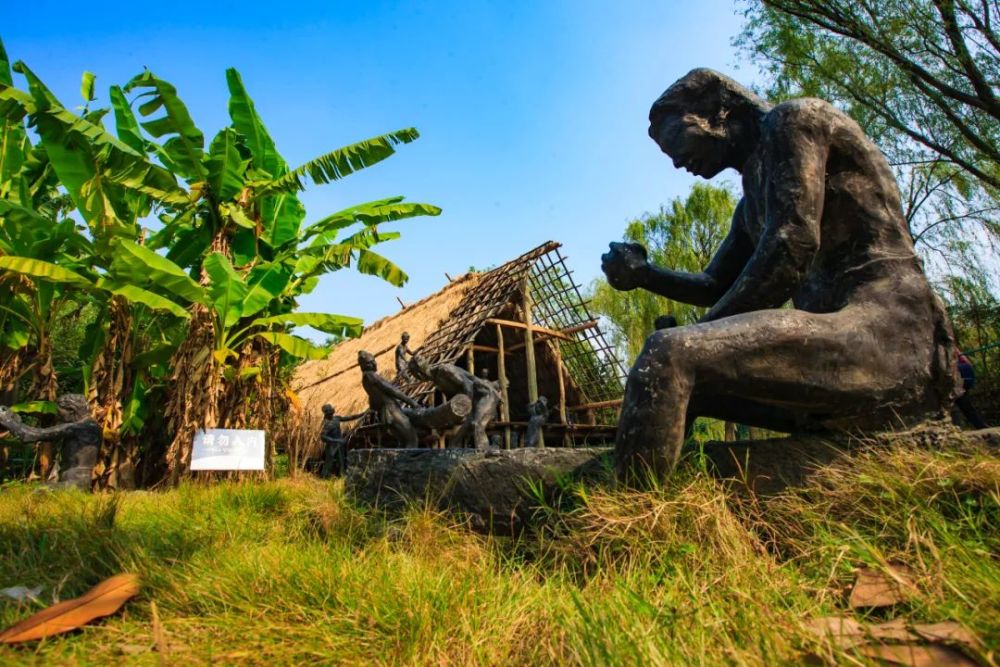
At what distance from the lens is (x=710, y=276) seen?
2463mm

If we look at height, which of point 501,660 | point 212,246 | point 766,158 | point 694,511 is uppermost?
point 212,246

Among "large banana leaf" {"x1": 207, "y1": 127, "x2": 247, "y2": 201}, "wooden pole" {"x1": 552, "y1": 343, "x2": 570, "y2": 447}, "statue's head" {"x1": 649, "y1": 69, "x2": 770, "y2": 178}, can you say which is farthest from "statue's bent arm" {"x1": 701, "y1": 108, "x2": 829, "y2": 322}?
"wooden pole" {"x1": 552, "y1": 343, "x2": 570, "y2": 447}

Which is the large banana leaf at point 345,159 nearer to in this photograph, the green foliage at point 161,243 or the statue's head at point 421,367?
the green foliage at point 161,243

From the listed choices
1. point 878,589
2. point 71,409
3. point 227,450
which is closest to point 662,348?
point 878,589

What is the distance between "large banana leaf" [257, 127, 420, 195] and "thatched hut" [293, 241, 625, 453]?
14.5 ft

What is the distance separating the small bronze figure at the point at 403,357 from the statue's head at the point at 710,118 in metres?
5.89

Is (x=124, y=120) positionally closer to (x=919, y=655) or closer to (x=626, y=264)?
(x=626, y=264)

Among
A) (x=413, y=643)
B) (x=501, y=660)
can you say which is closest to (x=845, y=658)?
(x=501, y=660)

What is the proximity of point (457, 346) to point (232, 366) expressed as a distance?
4545mm

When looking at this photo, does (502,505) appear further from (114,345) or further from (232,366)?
(114,345)

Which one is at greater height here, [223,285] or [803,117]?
[223,285]

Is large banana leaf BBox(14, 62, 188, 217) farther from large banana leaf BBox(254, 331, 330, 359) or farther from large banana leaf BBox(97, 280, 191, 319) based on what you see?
large banana leaf BBox(254, 331, 330, 359)

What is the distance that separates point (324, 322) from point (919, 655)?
7.94m

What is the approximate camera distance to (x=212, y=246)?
27.1 ft
